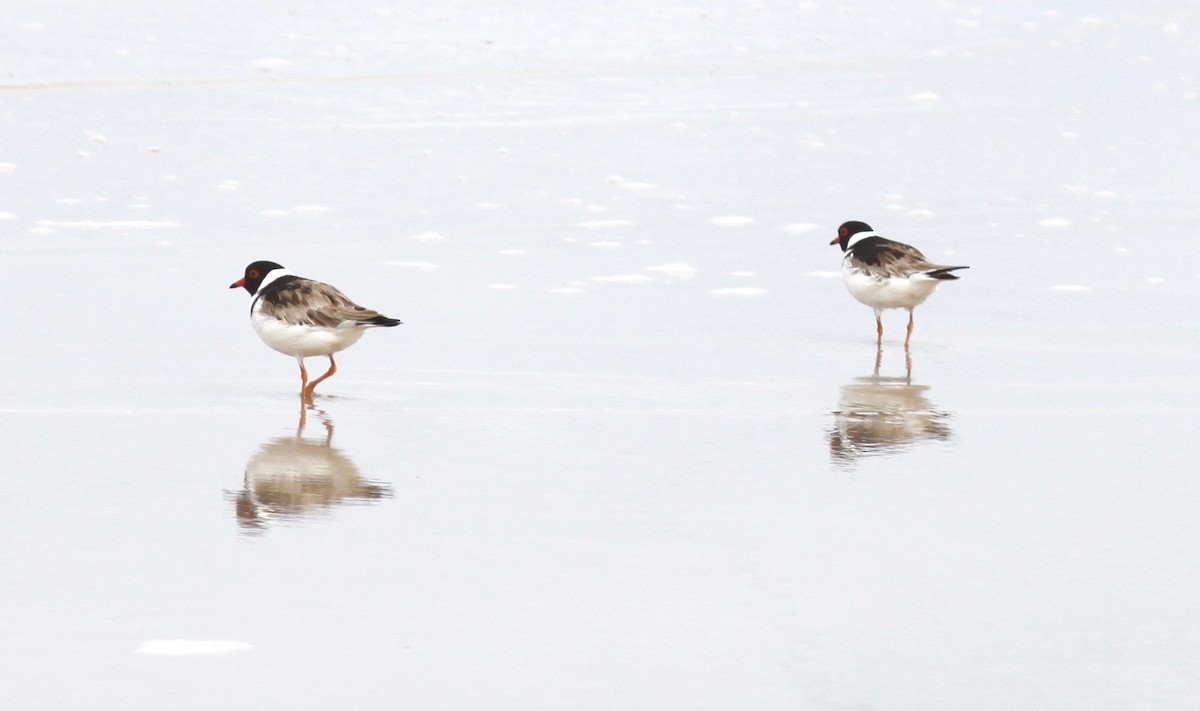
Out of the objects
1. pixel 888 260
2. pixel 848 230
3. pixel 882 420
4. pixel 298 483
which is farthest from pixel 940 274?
pixel 298 483

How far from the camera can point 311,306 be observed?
7.59 metres

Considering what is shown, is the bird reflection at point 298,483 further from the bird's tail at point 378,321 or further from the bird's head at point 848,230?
the bird's head at point 848,230

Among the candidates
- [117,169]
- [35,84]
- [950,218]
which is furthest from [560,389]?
[35,84]

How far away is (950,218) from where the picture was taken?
39.4 ft

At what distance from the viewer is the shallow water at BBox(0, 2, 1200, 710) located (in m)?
4.43

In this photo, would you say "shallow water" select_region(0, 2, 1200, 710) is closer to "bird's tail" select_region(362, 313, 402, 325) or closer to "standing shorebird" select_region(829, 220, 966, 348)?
"standing shorebird" select_region(829, 220, 966, 348)

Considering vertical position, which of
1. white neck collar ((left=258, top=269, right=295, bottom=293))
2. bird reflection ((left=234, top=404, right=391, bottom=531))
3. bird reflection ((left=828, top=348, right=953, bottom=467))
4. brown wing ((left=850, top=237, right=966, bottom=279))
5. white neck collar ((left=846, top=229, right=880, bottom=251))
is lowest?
bird reflection ((left=234, top=404, right=391, bottom=531))

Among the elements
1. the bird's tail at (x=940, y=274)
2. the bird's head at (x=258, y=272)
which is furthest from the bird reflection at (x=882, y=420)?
the bird's head at (x=258, y=272)

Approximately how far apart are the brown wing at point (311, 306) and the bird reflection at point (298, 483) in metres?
0.90

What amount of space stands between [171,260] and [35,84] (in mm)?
7449

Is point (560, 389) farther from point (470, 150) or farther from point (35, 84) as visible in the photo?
point (35, 84)

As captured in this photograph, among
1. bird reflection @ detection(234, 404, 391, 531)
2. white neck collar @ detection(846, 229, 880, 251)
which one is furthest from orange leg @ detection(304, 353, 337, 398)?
white neck collar @ detection(846, 229, 880, 251)

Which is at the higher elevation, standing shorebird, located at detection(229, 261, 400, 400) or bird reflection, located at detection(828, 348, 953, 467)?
standing shorebird, located at detection(229, 261, 400, 400)

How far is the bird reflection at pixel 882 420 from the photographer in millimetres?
6566
